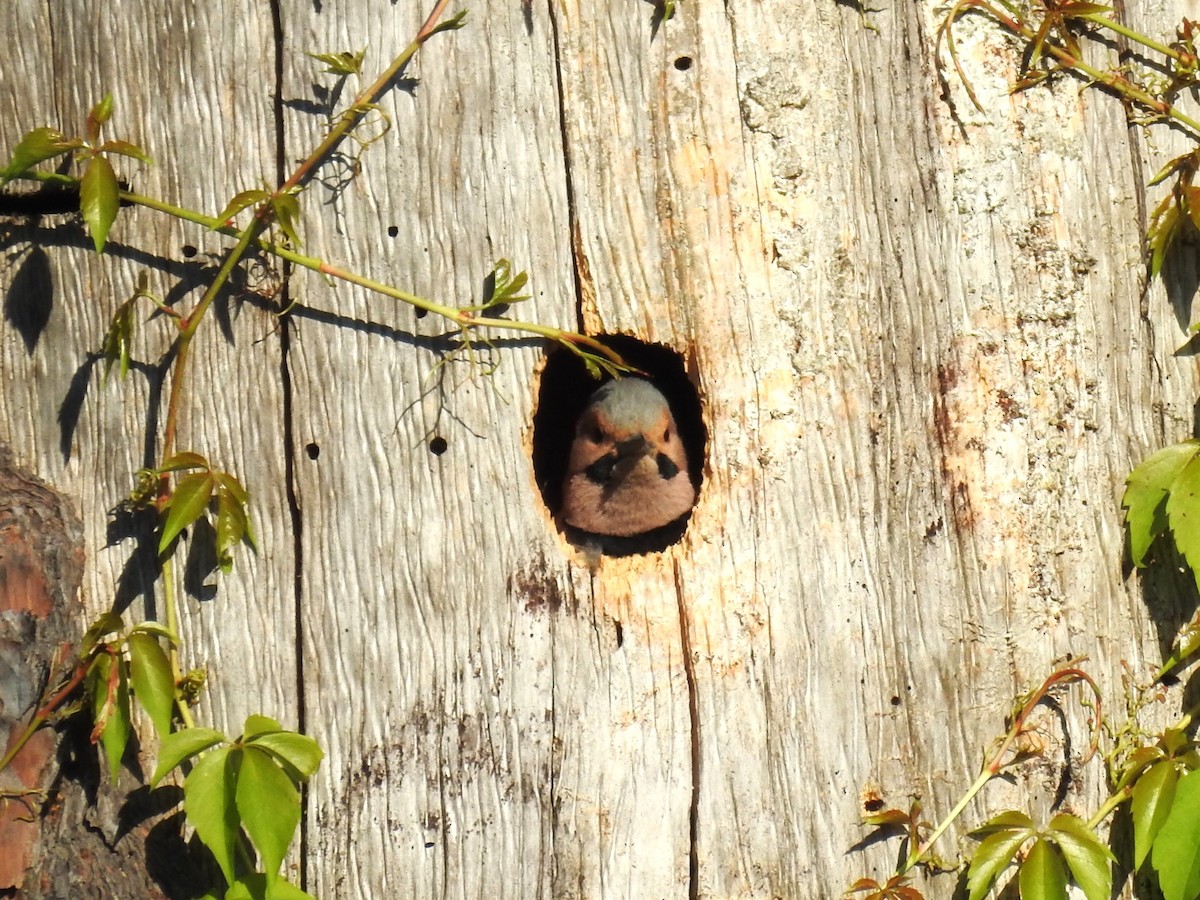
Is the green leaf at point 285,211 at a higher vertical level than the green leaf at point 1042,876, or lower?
higher

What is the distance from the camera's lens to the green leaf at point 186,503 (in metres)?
3.06

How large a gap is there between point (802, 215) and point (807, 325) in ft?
0.94

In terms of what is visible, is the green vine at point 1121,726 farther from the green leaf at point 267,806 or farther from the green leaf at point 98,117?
the green leaf at point 98,117

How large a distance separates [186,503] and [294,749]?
2.09 ft

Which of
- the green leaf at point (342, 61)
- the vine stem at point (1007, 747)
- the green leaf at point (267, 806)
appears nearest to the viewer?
the green leaf at point (267, 806)

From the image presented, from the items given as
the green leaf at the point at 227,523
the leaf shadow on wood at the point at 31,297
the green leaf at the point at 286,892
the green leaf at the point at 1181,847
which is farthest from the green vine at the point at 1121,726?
the leaf shadow on wood at the point at 31,297

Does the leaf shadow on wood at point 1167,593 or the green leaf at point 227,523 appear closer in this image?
the green leaf at point 227,523

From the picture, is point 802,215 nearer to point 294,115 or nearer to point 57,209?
point 294,115

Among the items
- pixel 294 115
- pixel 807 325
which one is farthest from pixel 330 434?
pixel 807 325

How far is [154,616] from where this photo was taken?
324cm

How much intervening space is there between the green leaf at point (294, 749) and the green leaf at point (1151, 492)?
210 centimetres

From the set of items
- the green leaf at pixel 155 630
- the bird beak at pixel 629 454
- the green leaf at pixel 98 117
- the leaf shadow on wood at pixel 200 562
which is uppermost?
the green leaf at pixel 98 117

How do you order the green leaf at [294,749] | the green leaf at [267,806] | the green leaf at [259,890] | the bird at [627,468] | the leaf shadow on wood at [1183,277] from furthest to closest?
the bird at [627,468], the leaf shadow on wood at [1183,277], the green leaf at [259,890], the green leaf at [294,749], the green leaf at [267,806]

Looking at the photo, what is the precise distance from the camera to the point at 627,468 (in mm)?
4684
